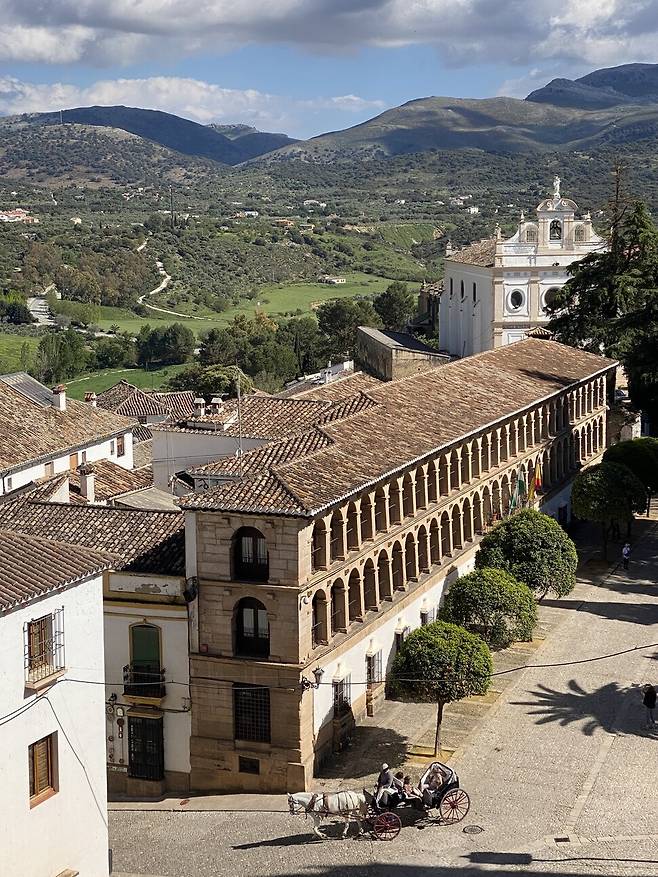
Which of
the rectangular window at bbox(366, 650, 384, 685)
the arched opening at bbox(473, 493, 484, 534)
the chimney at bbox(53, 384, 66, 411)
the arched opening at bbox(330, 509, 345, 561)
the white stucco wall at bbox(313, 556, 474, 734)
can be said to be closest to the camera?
the white stucco wall at bbox(313, 556, 474, 734)

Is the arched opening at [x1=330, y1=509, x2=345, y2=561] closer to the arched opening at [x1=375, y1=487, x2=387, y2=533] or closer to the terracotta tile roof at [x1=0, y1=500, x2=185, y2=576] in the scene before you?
the arched opening at [x1=375, y1=487, x2=387, y2=533]

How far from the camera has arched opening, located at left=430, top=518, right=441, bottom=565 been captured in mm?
→ 38094

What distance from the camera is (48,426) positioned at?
1855 inches

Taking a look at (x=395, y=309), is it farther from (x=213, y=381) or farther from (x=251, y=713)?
(x=251, y=713)

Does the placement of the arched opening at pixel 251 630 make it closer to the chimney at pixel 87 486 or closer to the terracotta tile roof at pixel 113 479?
the chimney at pixel 87 486

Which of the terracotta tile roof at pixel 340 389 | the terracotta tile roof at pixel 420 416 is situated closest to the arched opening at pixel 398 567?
the terracotta tile roof at pixel 420 416

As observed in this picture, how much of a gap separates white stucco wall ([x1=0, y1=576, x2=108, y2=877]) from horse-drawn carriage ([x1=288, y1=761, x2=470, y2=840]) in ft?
14.2

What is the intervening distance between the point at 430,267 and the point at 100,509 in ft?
397

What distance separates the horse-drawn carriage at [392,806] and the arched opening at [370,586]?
659 cm

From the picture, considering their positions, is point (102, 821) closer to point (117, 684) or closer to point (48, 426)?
point (117, 684)

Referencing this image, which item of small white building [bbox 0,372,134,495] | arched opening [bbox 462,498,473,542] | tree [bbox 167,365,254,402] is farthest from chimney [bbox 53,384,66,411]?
tree [bbox 167,365,254,402]

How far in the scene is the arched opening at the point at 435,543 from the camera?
125ft

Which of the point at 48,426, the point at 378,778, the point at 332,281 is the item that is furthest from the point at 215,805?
the point at 332,281

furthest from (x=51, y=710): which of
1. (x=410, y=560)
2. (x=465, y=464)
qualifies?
(x=465, y=464)
